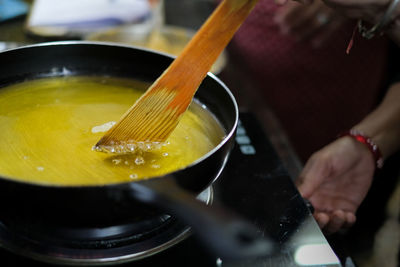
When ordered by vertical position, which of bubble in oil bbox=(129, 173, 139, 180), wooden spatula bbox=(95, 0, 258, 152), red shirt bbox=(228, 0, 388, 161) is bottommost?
red shirt bbox=(228, 0, 388, 161)

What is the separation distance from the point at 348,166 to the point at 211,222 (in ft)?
2.41

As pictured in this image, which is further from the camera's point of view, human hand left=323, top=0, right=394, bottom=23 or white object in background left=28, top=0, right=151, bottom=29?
white object in background left=28, top=0, right=151, bottom=29

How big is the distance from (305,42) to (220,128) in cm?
87

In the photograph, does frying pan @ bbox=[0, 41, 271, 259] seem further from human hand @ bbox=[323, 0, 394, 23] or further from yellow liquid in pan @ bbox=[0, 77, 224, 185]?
human hand @ bbox=[323, 0, 394, 23]

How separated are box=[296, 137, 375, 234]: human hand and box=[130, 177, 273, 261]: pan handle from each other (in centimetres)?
53

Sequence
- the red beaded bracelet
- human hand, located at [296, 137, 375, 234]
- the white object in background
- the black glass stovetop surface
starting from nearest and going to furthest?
the black glass stovetop surface
human hand, located at [296, 137, 375, 234]
the red beaded bracelet
the white object in background

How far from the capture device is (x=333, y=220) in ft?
3.02

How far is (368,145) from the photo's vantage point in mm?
1113

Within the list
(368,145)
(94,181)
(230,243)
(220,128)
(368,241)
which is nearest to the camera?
(230,243)

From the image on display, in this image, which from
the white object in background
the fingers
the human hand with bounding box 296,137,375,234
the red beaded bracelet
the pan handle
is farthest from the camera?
the white object in background

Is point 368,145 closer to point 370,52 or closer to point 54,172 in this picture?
point 370,52

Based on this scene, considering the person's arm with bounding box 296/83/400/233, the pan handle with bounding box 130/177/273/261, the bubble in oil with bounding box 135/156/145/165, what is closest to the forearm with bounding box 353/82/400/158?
the person's arm with bounding box 296/83/400/233

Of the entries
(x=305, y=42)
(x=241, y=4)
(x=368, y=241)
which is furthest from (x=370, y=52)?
(x=241, y=4)

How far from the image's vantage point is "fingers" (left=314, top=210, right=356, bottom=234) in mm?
886
